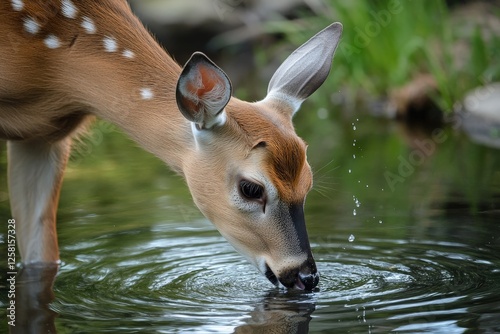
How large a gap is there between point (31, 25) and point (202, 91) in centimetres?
136

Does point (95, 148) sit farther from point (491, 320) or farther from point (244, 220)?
point (491, 320)

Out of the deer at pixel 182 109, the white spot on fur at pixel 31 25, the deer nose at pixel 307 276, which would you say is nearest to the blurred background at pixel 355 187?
the deer nose at pixel 307 276

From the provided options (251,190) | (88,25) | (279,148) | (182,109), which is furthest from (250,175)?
(88,25)

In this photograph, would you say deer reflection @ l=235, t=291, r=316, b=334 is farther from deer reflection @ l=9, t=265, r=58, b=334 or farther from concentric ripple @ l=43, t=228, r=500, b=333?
deer reflection @ l=9, t=265, r=58, b=334

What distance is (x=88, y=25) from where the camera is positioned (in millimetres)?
6922

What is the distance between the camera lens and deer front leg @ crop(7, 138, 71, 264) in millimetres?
7695

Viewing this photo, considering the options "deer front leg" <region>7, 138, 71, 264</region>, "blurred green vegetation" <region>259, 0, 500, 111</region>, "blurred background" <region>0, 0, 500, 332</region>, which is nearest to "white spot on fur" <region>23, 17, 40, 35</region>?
"deer front leg" <region>7, 138, 71, 264</region>

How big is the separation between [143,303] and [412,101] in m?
7.87

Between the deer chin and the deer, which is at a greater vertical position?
the deer

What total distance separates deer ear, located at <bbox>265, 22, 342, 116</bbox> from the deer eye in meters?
0.70

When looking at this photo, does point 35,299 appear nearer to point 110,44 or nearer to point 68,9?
point 110,44

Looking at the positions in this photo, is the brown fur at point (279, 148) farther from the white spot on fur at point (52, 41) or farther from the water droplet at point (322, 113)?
the water droplet at point (322, 113)

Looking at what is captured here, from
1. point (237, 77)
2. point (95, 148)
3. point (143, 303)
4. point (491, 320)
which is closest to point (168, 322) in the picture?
point (143, 303)

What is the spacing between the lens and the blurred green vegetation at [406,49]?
13.0 meters
